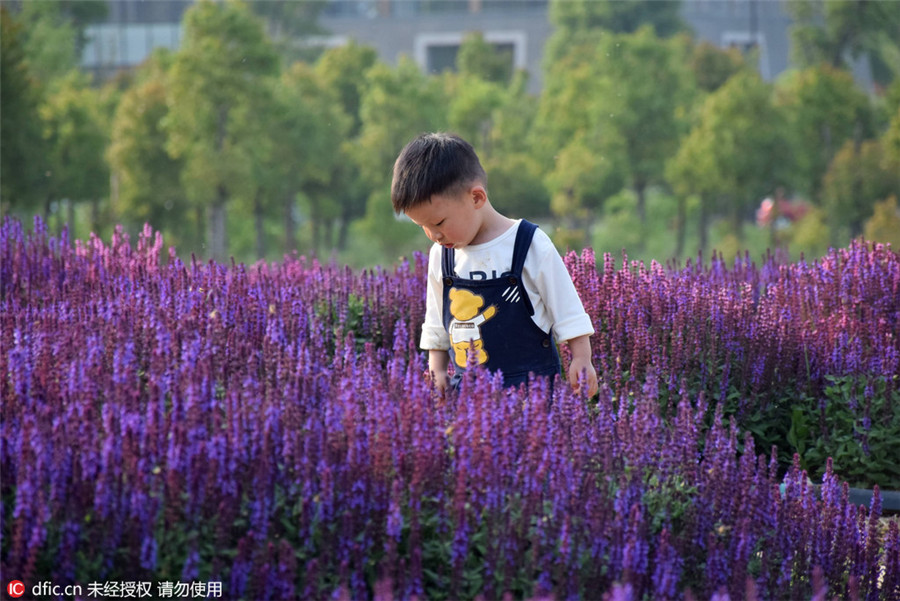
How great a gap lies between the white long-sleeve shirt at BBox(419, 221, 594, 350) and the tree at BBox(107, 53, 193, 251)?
14.6 m

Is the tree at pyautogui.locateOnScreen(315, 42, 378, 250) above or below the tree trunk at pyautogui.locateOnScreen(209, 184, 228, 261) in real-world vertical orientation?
above

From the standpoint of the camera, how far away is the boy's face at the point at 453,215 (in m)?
3.60

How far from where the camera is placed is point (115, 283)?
4.72m

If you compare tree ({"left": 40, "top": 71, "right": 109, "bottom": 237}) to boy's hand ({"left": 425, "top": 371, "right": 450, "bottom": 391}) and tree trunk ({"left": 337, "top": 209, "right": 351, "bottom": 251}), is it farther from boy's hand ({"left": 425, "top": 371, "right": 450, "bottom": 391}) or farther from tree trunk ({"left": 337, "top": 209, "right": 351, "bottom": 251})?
boy's hand ({"left": 425, "top": 371, "right": 450, "bottom": 391})

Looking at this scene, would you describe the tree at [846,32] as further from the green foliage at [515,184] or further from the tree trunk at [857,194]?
the green foliage at [515,184]

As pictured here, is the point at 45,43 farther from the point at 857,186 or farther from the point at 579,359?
the point at 579,359

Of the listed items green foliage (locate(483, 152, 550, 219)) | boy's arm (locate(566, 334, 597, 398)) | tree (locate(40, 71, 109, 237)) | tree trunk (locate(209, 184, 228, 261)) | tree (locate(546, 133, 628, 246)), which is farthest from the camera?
green foliage (locate(483, 152, 550, 219))

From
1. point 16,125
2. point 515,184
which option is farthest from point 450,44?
point 16,125

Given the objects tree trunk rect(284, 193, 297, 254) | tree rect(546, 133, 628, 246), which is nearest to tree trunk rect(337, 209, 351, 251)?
tree trunk rect(284, 193, 297, 254)

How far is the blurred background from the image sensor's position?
56.0ft

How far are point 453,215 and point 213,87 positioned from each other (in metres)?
14.3

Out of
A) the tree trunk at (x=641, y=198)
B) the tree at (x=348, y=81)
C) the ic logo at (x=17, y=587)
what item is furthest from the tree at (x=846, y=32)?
the ic logo at (x=17, y=587)

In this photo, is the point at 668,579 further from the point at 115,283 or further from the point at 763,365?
the point at 115,283

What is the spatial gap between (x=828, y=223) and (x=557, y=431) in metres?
16.8
